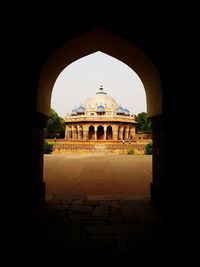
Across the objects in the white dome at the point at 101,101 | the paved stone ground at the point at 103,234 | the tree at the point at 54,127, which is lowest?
the paved stone ground at the point at 103,234

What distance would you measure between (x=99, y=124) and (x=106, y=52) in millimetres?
27463

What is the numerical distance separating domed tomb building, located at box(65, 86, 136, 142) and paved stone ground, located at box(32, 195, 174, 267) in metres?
27.4

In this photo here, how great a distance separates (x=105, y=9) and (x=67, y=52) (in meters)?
1.19

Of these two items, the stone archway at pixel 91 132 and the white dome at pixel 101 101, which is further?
the white dome at pixel 101 101

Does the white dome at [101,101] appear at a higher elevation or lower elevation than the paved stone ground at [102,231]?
higher

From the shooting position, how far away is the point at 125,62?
559 centimetres

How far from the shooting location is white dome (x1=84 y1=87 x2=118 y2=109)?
3947cm

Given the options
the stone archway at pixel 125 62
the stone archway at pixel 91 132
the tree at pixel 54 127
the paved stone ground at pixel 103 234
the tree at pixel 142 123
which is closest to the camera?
the paved stone ground at pixel 103 234

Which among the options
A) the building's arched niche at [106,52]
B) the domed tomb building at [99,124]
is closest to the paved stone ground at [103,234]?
the building's arched niche at [106,52]

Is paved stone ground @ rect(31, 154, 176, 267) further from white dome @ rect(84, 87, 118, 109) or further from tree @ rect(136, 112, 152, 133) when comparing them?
tree @ rect(136, 112, 152, 133)

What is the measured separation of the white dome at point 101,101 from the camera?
39466mm

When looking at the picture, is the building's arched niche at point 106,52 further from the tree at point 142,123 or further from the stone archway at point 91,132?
the tree at point 142,123

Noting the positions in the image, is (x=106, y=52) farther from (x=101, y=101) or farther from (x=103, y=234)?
(x=101, y=101)

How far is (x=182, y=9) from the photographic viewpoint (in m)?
3.75
